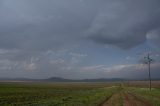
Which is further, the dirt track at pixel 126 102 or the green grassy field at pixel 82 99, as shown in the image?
the green grassy field at pixel 82 99

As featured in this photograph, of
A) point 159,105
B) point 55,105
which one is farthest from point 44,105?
point 159,105

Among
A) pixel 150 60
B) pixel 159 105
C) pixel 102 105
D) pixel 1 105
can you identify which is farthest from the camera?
pixel 150 60

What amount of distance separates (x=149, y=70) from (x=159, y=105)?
5518 centimetres

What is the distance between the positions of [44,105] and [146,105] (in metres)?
12.1

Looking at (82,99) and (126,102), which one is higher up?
(126,102)

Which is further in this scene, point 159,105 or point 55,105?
point 55,105

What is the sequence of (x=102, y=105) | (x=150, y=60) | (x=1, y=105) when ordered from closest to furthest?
1. (x=102, y=105)
2. (x=1, y=105)
3. (x=150, y=60)

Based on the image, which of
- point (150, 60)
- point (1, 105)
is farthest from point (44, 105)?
point (150, 60)

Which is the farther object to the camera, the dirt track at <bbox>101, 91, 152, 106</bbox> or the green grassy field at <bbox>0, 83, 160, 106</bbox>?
the green grassy field at <bbox>0, 83, 160, 106</bbox>

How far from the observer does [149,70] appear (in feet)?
277

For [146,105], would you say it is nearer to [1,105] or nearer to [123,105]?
[123,105]

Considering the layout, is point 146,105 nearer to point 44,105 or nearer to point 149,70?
point 44,105

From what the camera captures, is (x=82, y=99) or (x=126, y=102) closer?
(x=126, y=102)

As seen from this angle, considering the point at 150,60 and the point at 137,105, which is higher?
the point at 150,60
